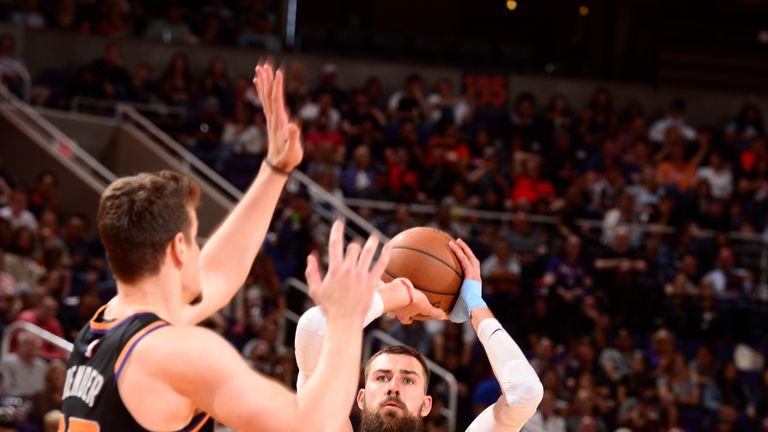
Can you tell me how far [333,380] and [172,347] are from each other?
0.34 metres

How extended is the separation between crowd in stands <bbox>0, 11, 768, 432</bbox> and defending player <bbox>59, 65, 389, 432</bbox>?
574cm

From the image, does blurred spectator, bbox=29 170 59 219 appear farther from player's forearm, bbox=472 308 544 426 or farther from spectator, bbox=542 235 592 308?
player's forearm, bbox=472 308 544 426

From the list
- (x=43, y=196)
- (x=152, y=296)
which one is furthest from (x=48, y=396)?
(x=152, y=296)

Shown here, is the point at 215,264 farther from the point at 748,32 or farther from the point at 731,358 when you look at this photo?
the point at 748,32

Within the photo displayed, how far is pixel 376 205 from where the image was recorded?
40.9ft

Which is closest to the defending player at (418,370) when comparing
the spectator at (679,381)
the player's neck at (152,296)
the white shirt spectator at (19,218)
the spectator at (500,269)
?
the player's neck at (152,296)

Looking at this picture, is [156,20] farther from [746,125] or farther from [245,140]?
[746,125]

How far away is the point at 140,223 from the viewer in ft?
→ 7.98

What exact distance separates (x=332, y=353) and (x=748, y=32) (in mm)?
16773

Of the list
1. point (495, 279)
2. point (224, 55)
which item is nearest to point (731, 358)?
point (495, 279)

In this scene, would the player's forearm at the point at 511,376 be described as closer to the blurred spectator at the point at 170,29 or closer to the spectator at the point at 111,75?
the spectator at the point at 111,75

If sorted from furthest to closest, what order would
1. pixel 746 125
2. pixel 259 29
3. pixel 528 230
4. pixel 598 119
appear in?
pixel 746 125 → pixel 259 29 → pixel 598 119 → pixel 528 230

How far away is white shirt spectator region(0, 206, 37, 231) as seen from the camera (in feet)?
34.1

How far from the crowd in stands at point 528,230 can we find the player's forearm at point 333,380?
5974mm
